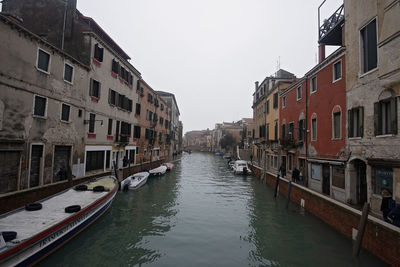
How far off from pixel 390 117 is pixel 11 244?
12814mm

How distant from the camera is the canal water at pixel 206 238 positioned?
7305mm

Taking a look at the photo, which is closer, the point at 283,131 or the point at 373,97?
the point at 373,97

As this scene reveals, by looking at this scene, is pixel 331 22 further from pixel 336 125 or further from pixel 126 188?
pixel 126 188

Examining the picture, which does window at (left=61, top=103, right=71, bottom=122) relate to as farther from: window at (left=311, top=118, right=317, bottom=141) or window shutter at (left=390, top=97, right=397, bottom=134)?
window shutter at (left=390, top=97, right=397, bottom=134)

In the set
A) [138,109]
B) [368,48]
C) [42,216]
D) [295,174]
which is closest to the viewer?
[42,216]

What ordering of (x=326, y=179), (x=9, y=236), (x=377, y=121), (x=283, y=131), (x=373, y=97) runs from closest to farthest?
(x=9, y=236), (x=377, y=121), (x=373, y=97), (x=326, y=179), (x=283, y=131)

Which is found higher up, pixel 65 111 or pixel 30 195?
pixel 65 111

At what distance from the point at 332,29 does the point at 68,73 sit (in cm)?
1620

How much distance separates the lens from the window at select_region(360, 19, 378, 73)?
8875mm

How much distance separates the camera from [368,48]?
30.3ft

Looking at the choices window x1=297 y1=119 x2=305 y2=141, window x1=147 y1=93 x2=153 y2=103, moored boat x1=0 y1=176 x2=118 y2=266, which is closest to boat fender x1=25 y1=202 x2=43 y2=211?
moored boat x1=0 y1=176 x2=118 y2=266

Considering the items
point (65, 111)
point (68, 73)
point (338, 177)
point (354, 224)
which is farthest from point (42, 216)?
point (338, 177)

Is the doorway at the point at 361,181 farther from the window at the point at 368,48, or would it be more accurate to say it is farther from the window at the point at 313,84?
the window at the point at 313,84

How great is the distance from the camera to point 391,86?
7.77 meters
